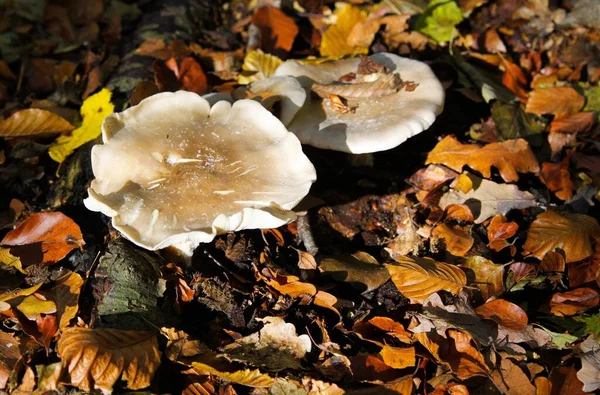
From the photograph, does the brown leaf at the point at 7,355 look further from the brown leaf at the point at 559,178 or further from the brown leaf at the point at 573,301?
the brown leaf at the point at 559,178

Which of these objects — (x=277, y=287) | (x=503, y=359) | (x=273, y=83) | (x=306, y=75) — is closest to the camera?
(x=503, y=359)

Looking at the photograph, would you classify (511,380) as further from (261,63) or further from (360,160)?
(261,63)

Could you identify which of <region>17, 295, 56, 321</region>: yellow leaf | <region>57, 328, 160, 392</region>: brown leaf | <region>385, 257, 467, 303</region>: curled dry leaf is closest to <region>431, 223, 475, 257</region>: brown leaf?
<region>385, 257, 467, 303</region>: curled dry leaf

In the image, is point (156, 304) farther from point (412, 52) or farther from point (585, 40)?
point (585, 40)

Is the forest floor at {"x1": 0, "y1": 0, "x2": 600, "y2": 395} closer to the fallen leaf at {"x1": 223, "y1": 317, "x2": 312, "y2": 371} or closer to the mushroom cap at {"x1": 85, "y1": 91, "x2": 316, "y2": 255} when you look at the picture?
the fallen leaf at {"x1": 223, "y1": 317, "x2": 312, "y2": 371}

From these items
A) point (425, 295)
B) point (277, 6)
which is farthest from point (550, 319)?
point (277, 6)

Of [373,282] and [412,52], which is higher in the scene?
[412,52]
